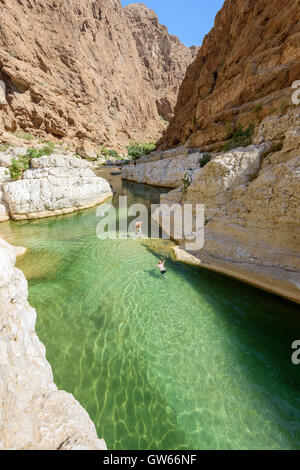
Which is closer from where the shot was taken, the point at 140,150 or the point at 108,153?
the point at 140,150

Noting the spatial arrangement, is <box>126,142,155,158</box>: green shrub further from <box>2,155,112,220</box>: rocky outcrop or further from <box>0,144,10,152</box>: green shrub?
<box>2,155,112,220</box>: rocky outcrop

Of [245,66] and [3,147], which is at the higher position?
[245,66]

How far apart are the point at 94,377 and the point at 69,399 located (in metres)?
1.57

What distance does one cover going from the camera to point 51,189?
17125 mm

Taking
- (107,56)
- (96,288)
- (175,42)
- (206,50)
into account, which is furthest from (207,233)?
(175,42)

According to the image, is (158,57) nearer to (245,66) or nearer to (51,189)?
(245,66)

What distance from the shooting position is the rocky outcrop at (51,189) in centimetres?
1589

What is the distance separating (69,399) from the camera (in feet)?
11.6

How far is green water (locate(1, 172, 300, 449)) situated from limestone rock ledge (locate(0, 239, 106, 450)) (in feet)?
4.21

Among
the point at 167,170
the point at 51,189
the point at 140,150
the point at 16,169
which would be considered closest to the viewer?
the point at 16,169

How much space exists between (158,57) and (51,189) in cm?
12784

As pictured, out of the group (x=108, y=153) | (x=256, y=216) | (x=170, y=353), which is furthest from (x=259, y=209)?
(x=108, y=153)

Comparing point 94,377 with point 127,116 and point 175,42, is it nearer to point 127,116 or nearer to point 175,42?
point 127,116

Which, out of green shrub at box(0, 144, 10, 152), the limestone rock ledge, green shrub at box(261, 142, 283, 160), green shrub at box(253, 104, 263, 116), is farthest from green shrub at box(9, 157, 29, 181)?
green shrub at box(253, 104, 263, 116)
